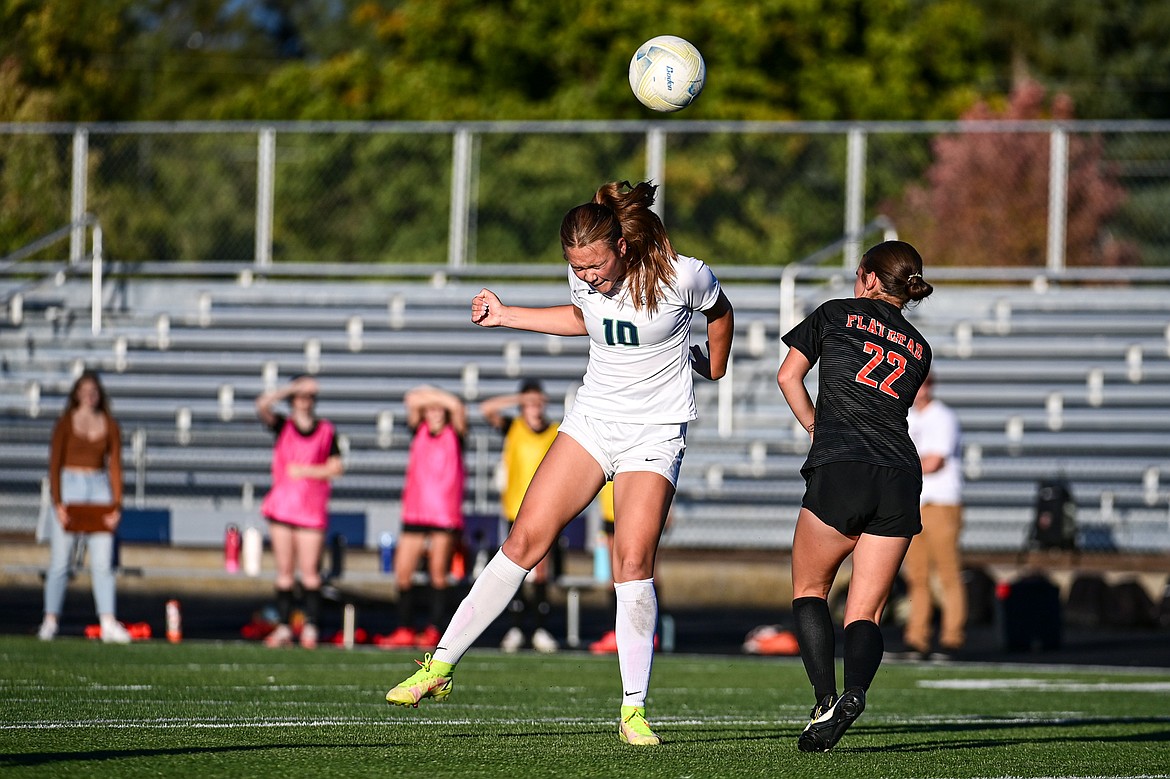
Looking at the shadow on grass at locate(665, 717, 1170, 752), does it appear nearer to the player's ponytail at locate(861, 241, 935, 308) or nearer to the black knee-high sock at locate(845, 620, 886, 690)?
the black knee-high sock at locate(845, 620, 886, 690)

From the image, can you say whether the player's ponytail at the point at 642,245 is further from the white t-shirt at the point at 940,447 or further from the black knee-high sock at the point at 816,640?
the white t-shirt at the point at 940,447

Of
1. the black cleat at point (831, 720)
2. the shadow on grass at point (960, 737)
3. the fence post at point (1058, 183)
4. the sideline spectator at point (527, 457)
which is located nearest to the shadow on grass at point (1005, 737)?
the shadow on grass at point (960, 737)

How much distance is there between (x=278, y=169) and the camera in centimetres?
3069

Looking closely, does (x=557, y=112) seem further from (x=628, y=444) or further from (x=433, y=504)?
(x=628, y=444)

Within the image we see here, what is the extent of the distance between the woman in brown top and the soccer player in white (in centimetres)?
776

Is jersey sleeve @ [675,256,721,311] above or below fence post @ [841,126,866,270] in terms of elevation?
below

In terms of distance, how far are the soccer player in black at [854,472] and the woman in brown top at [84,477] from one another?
8.34m

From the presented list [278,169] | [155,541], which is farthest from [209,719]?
[278,169]

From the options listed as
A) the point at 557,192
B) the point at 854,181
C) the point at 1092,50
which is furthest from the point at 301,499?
the point at 1092,50

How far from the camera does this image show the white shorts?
6.45 metres

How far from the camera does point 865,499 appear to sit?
6316 millimetres

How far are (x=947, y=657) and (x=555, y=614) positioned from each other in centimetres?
517

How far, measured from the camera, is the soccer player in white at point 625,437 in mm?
6410

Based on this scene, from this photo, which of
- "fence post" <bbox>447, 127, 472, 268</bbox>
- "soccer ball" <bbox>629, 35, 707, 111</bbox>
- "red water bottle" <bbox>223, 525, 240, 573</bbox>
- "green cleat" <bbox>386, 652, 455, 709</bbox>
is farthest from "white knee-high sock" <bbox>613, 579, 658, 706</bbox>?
"fence post" <bbox>447, 127, 472, 268</bbox>
